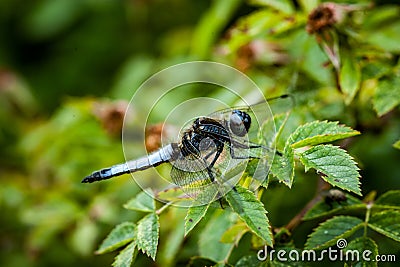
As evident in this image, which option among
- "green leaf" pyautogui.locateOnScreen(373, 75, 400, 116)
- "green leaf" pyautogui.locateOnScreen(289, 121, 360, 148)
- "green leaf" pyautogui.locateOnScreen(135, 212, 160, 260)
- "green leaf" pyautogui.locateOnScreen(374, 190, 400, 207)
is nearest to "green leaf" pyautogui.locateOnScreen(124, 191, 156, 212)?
"green leaf" pyautogui.locateOnScreen(135, 212, 160, 260)

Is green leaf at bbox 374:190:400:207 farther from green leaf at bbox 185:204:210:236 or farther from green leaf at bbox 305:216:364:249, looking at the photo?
green leaf at bbox 185:204:210:236

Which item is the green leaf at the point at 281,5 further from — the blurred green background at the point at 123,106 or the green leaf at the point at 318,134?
the green leaf at the point at 318,134

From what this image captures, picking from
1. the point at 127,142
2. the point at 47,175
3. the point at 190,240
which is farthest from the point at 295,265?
the point at 47,175

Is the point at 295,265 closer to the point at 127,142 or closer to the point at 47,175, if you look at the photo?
the point at 127,142

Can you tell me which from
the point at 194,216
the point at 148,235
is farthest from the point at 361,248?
the point at 148,235

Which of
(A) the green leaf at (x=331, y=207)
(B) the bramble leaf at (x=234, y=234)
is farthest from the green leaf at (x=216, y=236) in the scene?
(A) the green leaf at (x=331, y=207)

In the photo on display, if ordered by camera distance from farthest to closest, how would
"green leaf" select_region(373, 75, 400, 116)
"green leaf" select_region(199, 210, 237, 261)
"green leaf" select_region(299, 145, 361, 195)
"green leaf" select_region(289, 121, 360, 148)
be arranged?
1. "green leaf" select_region(373, 75, 400, 116)
2. "green leaf" select_region(199, 210, 237, 261)
3. "green leaf" select_region(289, 121, 360, 148)
4. "green leaf" select_region(299, 145, 361, 195)
